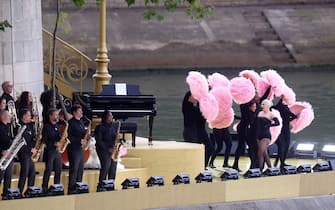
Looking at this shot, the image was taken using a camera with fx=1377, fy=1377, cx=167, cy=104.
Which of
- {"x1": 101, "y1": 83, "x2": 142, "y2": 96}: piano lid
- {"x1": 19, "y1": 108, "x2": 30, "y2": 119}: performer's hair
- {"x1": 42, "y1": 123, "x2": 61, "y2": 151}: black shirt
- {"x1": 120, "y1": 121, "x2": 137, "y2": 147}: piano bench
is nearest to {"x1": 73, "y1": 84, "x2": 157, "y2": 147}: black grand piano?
{"x1": 101, "y1": 83, "x2": 142, "y2": 96}: piano lid

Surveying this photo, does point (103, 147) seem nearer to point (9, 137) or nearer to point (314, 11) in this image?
point (9, 137)

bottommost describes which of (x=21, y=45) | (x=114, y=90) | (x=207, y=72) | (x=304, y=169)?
(x=207, y=72)

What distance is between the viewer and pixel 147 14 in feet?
52.4

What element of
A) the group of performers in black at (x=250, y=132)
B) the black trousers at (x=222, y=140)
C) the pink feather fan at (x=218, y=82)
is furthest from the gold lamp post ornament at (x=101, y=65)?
the black trousers at (x=222, y=140)

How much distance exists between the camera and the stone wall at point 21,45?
1964 centimetres

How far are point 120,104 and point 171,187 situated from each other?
2773 mm

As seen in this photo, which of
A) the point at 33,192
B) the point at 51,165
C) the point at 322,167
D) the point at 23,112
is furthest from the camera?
the point at 322,167

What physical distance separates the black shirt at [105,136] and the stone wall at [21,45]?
2.33 m

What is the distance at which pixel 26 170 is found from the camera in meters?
17.5

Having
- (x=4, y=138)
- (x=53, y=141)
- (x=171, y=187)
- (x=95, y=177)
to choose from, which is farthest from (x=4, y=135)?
(x=171, y=187)

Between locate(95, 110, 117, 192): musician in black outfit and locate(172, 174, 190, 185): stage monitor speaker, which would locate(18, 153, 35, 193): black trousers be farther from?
locate(172, 174, 190, 185): stage monitor speaker

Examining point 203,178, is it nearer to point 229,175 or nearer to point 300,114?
point 229,175

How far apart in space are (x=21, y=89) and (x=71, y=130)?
2.63 metres

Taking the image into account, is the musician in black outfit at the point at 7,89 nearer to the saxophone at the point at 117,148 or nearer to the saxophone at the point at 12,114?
the saxophone at the point at 12,114
